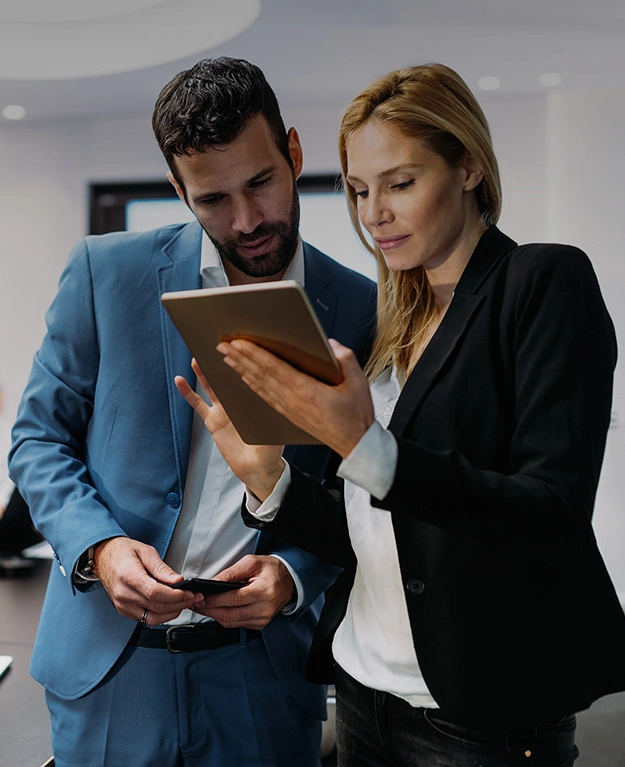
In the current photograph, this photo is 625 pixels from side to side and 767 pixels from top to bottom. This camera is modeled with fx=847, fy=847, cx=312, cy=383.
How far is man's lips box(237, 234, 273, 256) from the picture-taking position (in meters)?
1.58

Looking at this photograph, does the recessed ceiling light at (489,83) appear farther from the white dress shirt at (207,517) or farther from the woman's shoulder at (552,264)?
the woman's shoulder at (552,264)

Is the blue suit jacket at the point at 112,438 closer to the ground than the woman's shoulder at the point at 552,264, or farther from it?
closer to the ground

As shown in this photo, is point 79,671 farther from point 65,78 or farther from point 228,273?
point 65,78

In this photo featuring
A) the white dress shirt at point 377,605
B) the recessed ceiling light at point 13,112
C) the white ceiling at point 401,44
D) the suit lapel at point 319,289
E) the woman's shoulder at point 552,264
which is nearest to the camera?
the woman's shoulder at point 552,264

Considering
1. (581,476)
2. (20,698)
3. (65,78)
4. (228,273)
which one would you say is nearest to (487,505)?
(581,476)

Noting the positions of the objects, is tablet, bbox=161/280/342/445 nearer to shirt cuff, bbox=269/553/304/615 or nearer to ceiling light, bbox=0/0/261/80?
shirt cuff, bbox=269/553/304/615

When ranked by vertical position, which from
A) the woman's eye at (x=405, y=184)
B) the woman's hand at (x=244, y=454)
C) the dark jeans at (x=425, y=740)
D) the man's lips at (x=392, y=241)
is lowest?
the dark jeans at (x=425, y=740)

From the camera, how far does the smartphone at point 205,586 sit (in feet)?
4.30

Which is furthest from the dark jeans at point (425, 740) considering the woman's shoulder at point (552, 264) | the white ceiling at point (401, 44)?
the white ceiling at point (401, 44)

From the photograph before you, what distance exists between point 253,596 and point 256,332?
60cm

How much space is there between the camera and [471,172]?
4.24 feet

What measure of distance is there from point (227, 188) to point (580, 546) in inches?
34.3

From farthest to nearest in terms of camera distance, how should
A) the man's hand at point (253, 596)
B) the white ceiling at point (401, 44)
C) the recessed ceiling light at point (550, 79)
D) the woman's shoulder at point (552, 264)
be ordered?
the recessed ceiling light at point (550, 79)
the white ceiling at point (401, 44)
the man's hand at point (253, 596)
the woman's shoulder at point (552, 264)

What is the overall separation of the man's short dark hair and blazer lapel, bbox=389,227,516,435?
1.81 feet
